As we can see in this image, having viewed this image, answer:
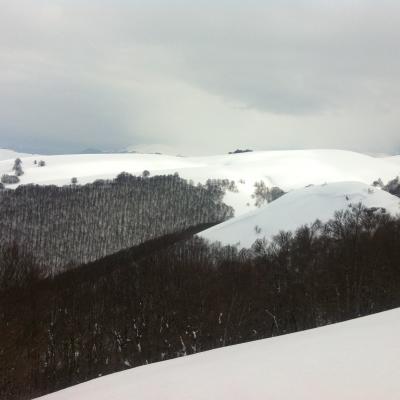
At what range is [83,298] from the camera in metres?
50.6

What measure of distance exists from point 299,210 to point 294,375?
11089cm

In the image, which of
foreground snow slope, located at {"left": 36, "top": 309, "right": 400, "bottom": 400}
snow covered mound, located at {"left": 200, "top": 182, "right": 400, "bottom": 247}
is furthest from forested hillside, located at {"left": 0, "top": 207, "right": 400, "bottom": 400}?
snow covered mound, located at {"left": 200, "top": 182, "right": 400, "bottom": 247}

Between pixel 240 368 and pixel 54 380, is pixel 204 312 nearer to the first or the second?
pixel 54 380

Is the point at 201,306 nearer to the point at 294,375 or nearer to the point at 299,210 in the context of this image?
the point at 294,375

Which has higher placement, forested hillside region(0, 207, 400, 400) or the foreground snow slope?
the foreground snow slope

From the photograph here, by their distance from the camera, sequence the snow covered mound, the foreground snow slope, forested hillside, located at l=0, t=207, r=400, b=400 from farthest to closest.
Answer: the snow covered mound
forested hillside, located at l=0, t=207, r=400, b=400
the foreground snow slope

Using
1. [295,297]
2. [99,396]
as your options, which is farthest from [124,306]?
[99,396]

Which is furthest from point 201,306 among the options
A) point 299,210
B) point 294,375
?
point 299,210

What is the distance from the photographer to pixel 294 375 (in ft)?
31.7

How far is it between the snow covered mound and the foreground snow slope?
88381 mm

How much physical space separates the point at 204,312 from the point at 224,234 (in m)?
75.4

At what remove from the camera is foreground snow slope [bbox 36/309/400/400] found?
28.1 feet

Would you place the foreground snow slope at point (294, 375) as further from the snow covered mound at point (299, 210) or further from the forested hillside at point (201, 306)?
the snow covered mound at point (299, 210)

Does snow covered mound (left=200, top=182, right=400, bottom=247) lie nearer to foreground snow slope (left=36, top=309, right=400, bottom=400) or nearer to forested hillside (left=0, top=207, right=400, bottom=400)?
forested hillside (left=0, top=207, right=400, bottom=400)
